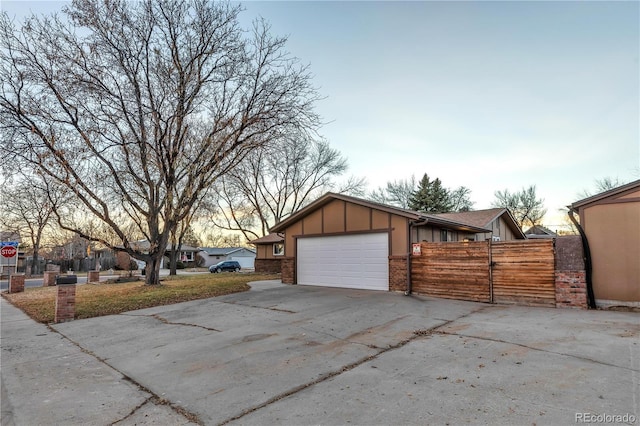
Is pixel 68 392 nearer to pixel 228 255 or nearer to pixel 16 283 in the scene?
pixel 16 283

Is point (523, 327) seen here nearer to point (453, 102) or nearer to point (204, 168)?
point (453, 102)

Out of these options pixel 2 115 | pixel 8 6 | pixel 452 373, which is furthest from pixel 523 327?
pixel 8 6

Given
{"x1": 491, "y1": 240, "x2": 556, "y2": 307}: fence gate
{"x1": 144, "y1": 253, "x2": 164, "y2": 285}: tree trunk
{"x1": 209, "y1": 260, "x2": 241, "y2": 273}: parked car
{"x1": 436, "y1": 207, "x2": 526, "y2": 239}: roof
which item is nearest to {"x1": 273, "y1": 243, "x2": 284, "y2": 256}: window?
{"x1": 209, "y1": 260, "x2": 241, "y2": 273}: parked car

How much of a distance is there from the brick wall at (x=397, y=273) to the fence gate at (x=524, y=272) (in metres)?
2.84

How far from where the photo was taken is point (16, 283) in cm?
1681

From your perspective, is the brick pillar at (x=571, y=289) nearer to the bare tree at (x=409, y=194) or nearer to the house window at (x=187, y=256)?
the bare tree at (x=409, y=194)

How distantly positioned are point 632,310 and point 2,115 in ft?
64.8

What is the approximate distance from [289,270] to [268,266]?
1168cm

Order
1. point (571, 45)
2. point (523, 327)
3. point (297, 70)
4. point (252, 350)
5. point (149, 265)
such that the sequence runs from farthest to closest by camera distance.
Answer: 1. point (149, 265)
2. point (297, 70)
3. point (571, 45)
4. point (523, 327)
5. point (252, 350)

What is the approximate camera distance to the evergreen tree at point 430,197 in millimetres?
36312

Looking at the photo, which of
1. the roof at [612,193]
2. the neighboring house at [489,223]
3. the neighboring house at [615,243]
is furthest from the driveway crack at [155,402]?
the neighboring house at [489,223]

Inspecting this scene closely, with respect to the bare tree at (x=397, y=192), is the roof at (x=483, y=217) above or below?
below

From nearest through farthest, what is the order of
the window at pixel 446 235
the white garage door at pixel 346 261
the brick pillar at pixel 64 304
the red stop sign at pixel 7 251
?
the brick pillar at pixel 64 304
the white garage door at pixel 346 261
the red stop sign at pixel 7 251
the window at pixel 446 235

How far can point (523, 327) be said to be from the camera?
6539mm
